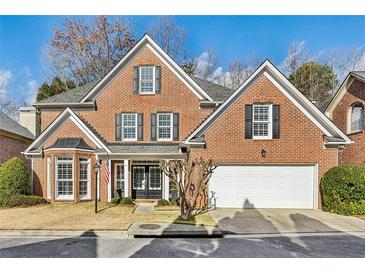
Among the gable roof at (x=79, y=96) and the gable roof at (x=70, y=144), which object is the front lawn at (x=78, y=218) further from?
the gable roof at (x=79, y=96)

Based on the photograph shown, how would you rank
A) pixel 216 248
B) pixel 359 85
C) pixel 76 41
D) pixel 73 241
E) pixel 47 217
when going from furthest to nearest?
1. pixel 76 41
2. pixel 359 85
3. pixel 47 217
4. pixel 73 241
5. pixel 216 248

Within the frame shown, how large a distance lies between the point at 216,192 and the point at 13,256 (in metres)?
8.35

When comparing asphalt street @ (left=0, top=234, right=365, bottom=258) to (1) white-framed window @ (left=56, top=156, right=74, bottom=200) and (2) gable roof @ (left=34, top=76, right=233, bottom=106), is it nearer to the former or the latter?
(1) white-framed window @ (left=56, top=156, right=74, bottom=200)

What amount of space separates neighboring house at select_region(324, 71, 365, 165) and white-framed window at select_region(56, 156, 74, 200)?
54.6 ft

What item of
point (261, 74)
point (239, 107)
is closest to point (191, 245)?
point (239, 107)

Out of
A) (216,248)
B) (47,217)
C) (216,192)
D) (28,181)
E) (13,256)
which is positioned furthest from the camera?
(28,181)

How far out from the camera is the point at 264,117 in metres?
12.2

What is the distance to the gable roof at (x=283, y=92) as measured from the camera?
1183 cm

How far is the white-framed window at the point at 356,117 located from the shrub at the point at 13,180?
1950cm

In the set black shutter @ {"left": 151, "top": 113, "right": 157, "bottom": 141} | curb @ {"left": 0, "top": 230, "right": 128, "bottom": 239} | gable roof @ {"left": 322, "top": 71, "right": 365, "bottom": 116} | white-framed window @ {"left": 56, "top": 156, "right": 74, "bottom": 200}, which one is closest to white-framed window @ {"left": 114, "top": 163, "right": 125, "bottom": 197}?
white-framed window @ {"left": 56, "top": 156, "right": 74, "bottom": 200}

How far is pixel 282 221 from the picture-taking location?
9398mm

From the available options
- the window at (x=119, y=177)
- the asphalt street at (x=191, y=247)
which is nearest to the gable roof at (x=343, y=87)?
the asphalt street at (x=191, y=247)

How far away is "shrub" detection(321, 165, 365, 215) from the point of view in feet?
33.8

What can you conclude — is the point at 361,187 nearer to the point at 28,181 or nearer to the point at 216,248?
the point at 216,248
